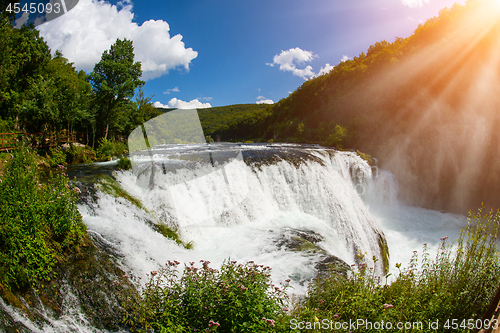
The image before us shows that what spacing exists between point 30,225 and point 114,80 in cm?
2083

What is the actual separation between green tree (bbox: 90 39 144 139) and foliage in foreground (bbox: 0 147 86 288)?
18.6m

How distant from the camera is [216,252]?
22.6 ft

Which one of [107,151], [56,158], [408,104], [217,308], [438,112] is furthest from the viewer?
[408,104]

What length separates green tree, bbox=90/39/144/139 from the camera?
68.3 feet

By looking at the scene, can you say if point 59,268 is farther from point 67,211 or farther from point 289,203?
point 289,203

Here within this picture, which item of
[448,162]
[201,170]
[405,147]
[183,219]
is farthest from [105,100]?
[448,162]

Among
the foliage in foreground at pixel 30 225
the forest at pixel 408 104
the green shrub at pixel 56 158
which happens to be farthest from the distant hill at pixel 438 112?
the green shrub at pixel 56 158

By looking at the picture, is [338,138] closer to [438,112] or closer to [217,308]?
[438,112]

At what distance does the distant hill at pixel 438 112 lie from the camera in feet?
60.6

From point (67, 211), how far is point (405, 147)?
2330 cm

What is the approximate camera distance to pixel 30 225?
3.84 meters

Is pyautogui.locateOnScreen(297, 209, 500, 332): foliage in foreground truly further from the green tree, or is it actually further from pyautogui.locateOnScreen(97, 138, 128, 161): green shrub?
the green tree

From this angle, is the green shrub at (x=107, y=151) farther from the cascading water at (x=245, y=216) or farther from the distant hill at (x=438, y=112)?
the distant hill at (x=438, y=112)

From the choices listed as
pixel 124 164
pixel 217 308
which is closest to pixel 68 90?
pixel 124 164
